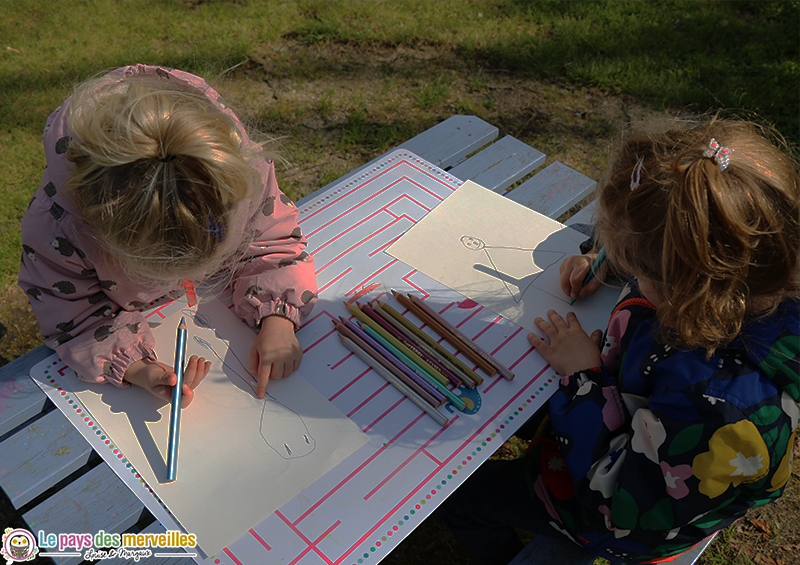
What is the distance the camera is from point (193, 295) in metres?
1.32

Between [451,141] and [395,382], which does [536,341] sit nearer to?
[395,382]

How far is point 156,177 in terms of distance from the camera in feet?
3.11

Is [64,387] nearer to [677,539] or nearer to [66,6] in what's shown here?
[677,539]

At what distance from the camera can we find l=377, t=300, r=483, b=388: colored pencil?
119 centimetres

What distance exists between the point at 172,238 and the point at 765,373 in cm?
107

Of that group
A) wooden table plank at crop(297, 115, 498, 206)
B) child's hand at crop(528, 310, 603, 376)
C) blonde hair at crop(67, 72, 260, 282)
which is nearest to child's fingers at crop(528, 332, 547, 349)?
child's hand at crop(528, 310, 603, 376)

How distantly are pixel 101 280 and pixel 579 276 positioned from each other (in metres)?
1.11

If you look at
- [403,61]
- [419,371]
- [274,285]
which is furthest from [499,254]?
[403,61]

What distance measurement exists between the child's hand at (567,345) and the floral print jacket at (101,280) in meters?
0.56

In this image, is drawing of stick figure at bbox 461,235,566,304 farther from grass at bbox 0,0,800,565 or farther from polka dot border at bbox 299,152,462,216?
grass at bbox 0,0,800,565

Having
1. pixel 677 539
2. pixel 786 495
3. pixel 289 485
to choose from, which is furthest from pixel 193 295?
pixel 786 495

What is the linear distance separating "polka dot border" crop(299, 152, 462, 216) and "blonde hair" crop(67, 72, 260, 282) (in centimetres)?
56

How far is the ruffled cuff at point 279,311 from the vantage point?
4.15ft

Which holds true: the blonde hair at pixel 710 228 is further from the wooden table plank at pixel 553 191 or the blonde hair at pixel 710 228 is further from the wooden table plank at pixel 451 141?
the wooden table plank at pixel 451 141
